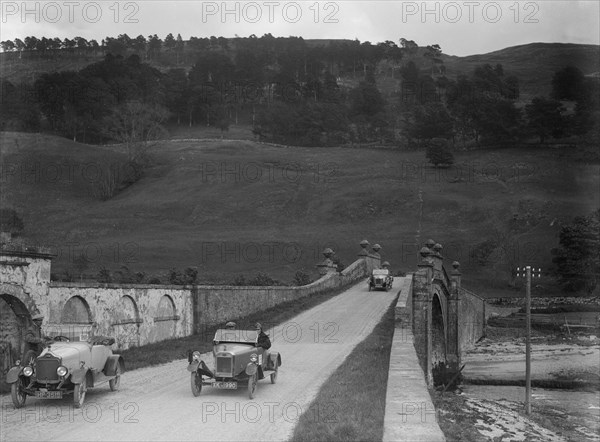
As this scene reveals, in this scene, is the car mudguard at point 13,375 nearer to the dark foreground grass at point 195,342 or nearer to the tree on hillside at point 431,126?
the dark foreground grass at point 195,342

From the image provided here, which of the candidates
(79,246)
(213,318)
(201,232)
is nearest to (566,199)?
(201,232)

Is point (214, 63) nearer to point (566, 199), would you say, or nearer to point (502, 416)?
point (566, 199)

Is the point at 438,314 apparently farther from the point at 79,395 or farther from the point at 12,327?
the point at 79,395

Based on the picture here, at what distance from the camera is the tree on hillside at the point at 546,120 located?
120 metres

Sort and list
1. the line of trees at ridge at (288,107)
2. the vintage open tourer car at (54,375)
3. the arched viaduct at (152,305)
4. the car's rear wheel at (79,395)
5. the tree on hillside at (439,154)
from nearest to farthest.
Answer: the vintage open tourer car at (54,375) < the car's rear wheel at (79,395) < the arched viaduct at (152,305) < the tree on hillside at (439,154) < the line of trees at ridge at (288,107)

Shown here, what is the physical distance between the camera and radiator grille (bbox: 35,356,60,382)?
13.6 metres

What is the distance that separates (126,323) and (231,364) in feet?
28.1

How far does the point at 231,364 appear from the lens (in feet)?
50.6

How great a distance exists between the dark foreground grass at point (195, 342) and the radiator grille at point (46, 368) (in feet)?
18.3

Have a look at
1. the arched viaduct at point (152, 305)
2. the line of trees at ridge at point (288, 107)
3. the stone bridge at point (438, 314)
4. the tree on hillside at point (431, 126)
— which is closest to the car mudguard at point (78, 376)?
the arched viaduct at point (152, 305)

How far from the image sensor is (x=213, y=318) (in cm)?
2984

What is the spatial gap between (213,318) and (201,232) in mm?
53729

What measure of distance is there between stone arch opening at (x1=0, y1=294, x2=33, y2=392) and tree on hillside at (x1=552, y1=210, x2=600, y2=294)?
59.1 meters

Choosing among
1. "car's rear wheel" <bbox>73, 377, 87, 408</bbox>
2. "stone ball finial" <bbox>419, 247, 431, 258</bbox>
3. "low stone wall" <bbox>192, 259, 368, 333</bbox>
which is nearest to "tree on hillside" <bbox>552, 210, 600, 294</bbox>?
"low stone wall" <bbox>192, 259, 368, 333</bbox>
